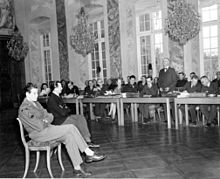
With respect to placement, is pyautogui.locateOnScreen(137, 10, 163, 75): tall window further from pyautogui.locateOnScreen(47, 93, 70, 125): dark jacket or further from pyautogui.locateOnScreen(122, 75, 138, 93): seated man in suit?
pyautogui.locateOnScreen(47, 93, 70, 125): dark jacket

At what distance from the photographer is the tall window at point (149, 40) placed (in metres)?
12.7

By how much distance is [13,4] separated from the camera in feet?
53.7

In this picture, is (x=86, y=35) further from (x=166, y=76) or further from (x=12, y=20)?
(x=12, y=20)

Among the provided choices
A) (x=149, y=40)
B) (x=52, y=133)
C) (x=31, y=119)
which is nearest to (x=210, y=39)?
(x=149, y=40)

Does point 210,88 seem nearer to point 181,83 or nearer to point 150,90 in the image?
point 181,83

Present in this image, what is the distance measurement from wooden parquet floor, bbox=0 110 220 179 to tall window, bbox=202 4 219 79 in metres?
4.19

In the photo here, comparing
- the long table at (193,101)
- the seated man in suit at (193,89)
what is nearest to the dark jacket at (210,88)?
the seated man in suit at (193,89)

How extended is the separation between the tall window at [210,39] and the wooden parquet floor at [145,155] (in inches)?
165

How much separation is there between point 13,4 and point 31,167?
505 inches

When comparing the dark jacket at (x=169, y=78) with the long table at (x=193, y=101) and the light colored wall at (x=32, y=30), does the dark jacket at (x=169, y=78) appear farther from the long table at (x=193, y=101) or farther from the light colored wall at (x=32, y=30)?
the light colored wall at (x=32, y=30)

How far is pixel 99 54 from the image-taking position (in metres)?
14.2

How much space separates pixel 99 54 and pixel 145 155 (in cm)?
917

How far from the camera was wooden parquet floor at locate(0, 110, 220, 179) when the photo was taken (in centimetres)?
456

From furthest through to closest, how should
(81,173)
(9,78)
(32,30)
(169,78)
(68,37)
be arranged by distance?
1. (32,30)
2. (9,78)
3. (68,37)
4. (169,78)
5. (81,173)
